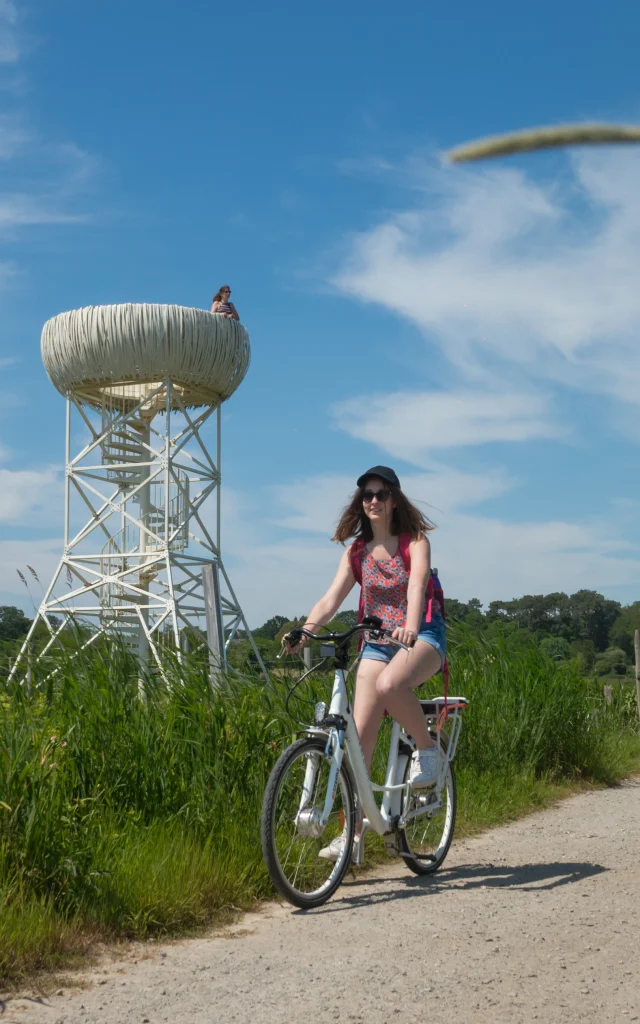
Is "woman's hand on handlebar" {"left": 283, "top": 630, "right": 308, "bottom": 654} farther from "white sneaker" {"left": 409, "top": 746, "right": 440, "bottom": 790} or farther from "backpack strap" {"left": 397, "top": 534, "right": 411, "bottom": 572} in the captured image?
"white sneaker" {"left": 409, "top": 746, "right": 440, "bottom": 790}

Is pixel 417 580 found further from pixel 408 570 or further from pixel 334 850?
pixel 334 850

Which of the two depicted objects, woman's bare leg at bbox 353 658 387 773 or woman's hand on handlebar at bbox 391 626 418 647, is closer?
woman's hand on handlebar at bbox 391 626 418 647

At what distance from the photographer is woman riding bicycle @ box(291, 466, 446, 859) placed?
509 centimetres

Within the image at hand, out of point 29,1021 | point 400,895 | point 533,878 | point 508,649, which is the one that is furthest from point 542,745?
point 29,1021

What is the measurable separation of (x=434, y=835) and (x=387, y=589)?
1498 millimetres

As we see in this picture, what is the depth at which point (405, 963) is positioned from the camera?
3762 mm

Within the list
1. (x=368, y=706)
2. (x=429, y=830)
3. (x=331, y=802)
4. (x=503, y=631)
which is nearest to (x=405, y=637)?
(x=368, y=706)

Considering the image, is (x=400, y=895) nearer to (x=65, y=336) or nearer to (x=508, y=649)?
(x=508, y=649)

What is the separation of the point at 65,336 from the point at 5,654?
27.7 meters

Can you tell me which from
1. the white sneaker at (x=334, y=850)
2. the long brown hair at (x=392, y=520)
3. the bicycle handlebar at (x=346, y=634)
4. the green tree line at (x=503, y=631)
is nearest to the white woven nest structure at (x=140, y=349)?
the green tree line at (x=503, y=631)

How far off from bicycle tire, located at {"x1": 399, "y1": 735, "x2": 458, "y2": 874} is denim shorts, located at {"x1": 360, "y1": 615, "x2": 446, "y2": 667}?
2.03ft

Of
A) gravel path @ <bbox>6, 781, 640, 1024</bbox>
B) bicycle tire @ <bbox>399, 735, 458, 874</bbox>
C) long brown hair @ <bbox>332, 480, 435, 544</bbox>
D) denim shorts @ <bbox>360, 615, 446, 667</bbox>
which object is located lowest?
gravel path @ <bbox>6, 781, 640, 1024</bbox>

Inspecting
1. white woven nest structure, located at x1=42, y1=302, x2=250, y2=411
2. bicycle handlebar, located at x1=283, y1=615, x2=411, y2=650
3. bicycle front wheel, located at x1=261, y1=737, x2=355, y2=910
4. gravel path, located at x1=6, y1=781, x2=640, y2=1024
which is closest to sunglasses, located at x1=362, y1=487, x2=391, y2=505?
bicycle handlebar, located at x1=283, y1=615, x2=411, y2=650

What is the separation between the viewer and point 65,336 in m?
32.2
